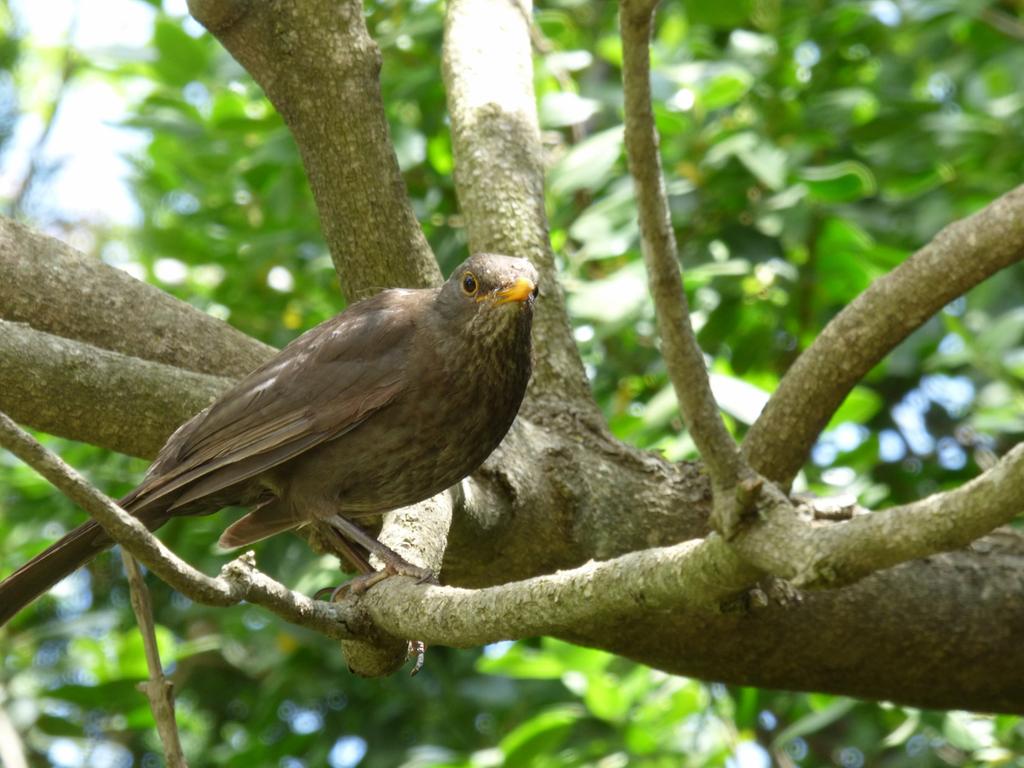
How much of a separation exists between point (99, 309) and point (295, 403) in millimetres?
597

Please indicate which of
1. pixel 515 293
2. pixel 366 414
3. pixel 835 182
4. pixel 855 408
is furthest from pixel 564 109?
pixel 366 414

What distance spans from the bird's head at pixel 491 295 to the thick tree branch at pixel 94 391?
2.25 feet

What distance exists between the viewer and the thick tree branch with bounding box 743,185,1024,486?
3303mm

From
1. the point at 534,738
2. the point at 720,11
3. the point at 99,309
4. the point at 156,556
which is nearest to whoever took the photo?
the point at 156,556

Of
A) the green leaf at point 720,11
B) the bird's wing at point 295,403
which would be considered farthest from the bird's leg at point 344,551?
the green leaf at point 720,11

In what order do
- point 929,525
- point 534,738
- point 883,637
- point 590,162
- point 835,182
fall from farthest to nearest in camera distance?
point 590,162
point 835,182
point 534,738
point 883,637
point 929,525

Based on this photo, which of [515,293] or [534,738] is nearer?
[515,293]

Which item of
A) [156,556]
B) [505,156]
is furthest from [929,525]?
[505,156]

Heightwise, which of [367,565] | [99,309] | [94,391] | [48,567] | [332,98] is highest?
[332,98]

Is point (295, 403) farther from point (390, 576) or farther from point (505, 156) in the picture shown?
point (505, 156)

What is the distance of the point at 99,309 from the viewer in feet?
12.1

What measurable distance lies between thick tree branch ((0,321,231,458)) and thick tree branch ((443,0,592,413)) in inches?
41.9

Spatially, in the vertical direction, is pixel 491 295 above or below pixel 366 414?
above

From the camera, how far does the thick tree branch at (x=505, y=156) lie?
4270 millimetres
